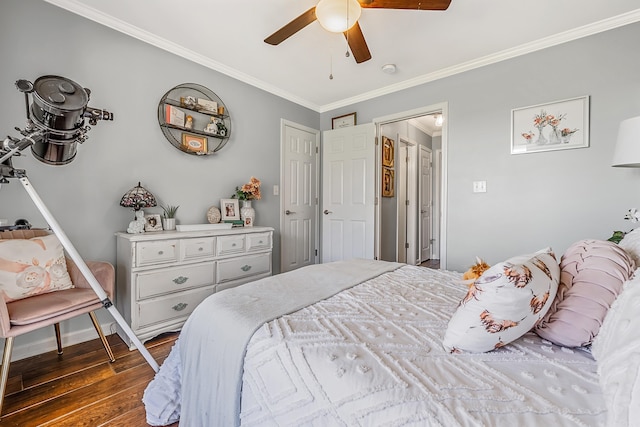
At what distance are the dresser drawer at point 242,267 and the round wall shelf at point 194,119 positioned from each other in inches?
43.8

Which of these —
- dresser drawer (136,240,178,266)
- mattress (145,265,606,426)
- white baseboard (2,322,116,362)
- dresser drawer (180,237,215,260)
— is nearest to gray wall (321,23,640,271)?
mattress (145,265,606,426)

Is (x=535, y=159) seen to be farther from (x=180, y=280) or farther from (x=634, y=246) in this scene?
(x=180, y=280)

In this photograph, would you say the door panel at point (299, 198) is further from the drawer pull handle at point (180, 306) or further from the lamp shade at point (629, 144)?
the lamp shade at point (629, 144)

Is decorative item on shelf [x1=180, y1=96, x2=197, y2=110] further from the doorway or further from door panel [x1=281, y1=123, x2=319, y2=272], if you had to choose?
the doorway

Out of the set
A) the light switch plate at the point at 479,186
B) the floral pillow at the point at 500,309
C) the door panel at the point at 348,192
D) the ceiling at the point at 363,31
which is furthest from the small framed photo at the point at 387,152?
the floral pillow at the point at 500,309

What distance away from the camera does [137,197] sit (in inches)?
85.4

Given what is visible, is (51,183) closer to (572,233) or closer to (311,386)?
(311,386)

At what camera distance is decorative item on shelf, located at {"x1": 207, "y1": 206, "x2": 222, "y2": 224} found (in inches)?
107

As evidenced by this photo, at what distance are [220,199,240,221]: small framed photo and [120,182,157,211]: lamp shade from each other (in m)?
0.68

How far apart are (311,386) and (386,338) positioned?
0.95ft

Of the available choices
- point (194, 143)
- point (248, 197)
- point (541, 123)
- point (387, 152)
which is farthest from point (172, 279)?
point (541, 123)

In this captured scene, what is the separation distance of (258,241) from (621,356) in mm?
2501

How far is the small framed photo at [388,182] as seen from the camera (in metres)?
3.88

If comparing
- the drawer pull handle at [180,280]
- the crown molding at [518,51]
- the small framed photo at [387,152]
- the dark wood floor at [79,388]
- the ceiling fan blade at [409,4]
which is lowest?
the dark wood floor at [79,388]
